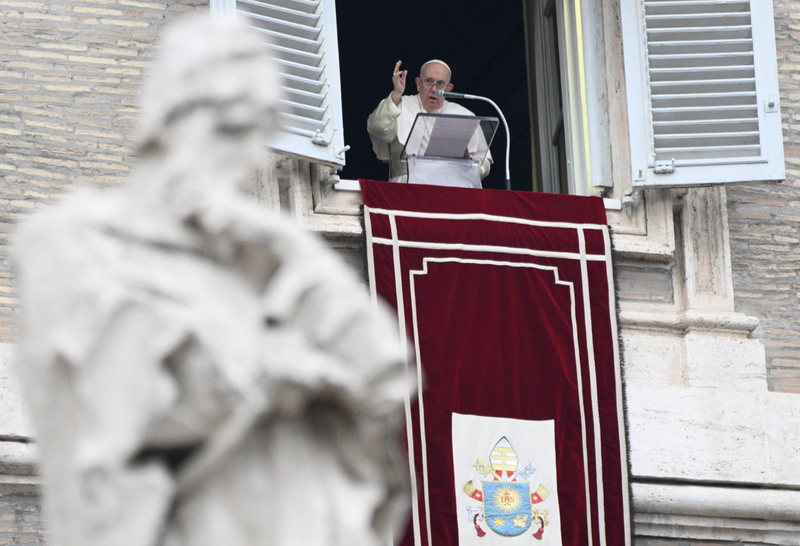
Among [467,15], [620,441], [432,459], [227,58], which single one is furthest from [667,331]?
[227,58]

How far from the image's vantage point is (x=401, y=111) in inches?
471

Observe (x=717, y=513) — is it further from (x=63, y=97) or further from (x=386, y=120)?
(x=63, y=97)

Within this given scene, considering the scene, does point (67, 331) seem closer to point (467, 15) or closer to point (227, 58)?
point (227, 58)

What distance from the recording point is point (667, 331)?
1123cm

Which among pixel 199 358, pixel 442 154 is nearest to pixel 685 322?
pixel 442 154

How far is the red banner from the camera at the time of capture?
1067 centimetres

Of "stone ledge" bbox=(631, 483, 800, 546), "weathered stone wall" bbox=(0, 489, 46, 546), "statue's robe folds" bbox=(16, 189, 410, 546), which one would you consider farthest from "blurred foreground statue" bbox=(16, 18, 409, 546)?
"stone ledge" bbox=(631, 483, 800, 546)

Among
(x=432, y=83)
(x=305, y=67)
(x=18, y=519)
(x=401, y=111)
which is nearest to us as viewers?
(x=18, y=519)

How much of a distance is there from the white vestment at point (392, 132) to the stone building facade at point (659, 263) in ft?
2.46

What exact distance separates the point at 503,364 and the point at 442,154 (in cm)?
105

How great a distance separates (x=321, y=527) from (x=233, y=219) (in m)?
0.61

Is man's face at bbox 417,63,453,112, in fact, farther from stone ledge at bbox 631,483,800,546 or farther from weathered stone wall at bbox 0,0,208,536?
stone ledge at bbox 631,483,800,546

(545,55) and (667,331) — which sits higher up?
(545,55)

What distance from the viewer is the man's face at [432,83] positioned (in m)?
12.2
